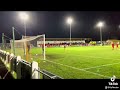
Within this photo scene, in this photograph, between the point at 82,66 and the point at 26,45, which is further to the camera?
the point at 26,45

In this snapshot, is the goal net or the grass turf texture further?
the goal net

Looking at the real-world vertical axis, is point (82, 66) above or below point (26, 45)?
below

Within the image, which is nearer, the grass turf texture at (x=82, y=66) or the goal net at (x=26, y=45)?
the grass turf texture at (x=82, y=66)

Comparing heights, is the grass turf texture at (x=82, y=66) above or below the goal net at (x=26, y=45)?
below

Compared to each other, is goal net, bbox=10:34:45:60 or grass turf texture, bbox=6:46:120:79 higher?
goal net, bbox=10:34:45:60
